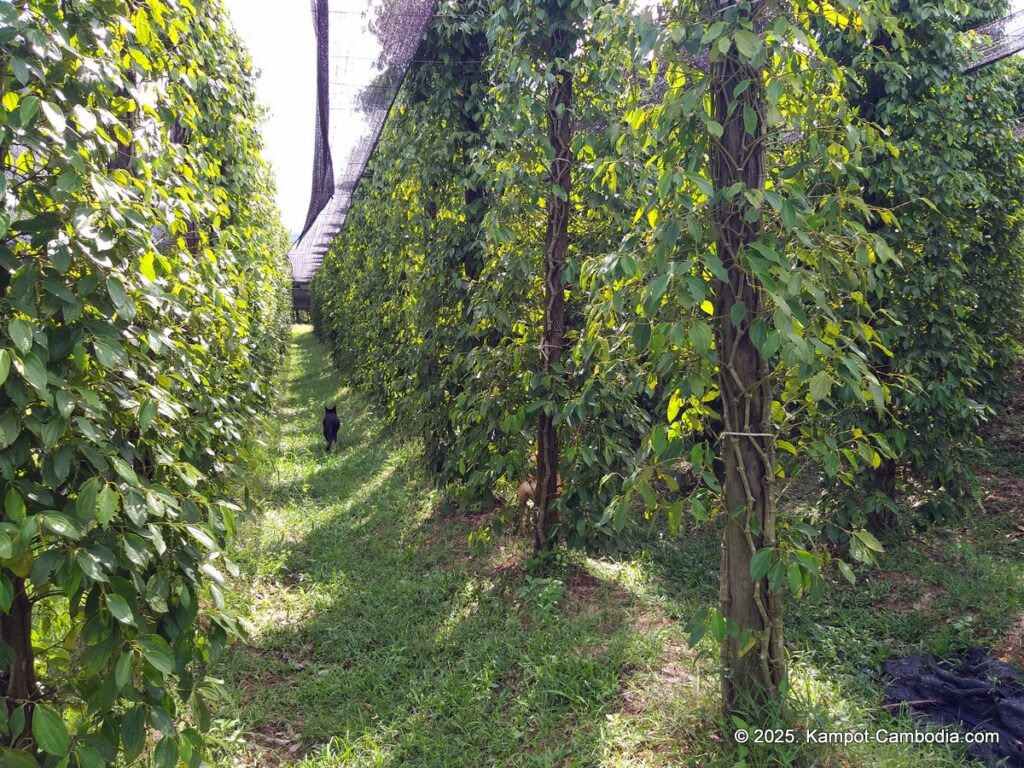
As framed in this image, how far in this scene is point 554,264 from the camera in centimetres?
409

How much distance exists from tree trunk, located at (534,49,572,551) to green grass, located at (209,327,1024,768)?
40 centimetres

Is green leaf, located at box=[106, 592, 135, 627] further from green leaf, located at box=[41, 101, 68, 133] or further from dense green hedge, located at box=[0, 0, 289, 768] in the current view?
green leaf, located at box=[41, 101, 68, 133]

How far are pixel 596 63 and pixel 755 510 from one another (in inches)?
112

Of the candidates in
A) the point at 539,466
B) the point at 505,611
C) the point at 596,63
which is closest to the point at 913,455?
the point at 539,466

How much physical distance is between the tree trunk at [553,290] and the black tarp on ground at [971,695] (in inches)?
75.7

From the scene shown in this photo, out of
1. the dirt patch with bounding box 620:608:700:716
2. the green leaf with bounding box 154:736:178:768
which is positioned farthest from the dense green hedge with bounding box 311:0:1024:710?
the green leaf with bounding box 154:736:178:768

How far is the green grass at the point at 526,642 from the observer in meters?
2.55

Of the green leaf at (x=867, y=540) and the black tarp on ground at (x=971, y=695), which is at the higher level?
the green leaf at (x=867, y=540)

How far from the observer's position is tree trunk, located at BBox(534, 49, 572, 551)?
3980mm

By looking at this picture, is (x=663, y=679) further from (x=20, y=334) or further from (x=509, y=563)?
(x=20, y=334)

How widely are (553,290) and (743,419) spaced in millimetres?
2028

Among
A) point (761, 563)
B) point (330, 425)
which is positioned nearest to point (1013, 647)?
point (761, 563)

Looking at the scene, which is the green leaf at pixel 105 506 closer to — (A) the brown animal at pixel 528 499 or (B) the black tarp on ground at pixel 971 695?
(B) the black tarp on ground at pixel 971 695

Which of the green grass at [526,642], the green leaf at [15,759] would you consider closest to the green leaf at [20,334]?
the green leaf at [15,759]
